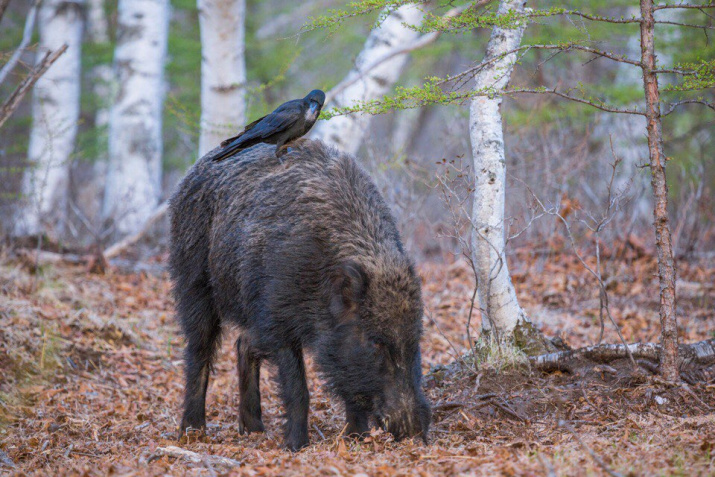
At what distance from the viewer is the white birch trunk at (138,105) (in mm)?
11922

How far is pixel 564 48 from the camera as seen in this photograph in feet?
15.1

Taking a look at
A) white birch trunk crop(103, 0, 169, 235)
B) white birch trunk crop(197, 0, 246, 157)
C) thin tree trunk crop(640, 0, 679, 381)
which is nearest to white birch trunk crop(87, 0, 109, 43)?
white birch trunk crop(103, 0, 169, 235)

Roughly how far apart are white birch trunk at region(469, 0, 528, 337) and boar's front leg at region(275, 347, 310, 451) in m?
1.58

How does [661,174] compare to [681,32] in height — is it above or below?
below

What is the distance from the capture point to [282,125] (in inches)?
198

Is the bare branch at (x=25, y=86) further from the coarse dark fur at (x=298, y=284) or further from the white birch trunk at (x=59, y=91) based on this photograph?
the white birch trunk at (x=59, y=91)

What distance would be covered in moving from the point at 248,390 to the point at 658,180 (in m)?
3.51

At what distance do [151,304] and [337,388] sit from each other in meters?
5.03

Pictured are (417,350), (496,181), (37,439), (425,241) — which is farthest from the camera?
(425,241)

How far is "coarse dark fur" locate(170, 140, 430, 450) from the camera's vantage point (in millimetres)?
4477

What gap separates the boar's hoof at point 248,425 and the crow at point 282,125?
213 cm

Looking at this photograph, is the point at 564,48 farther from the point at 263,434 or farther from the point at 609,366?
the point at 263,434

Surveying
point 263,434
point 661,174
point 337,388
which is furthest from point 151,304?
point 661,174

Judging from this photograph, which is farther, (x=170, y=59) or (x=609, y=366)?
(x=170, y=59)
